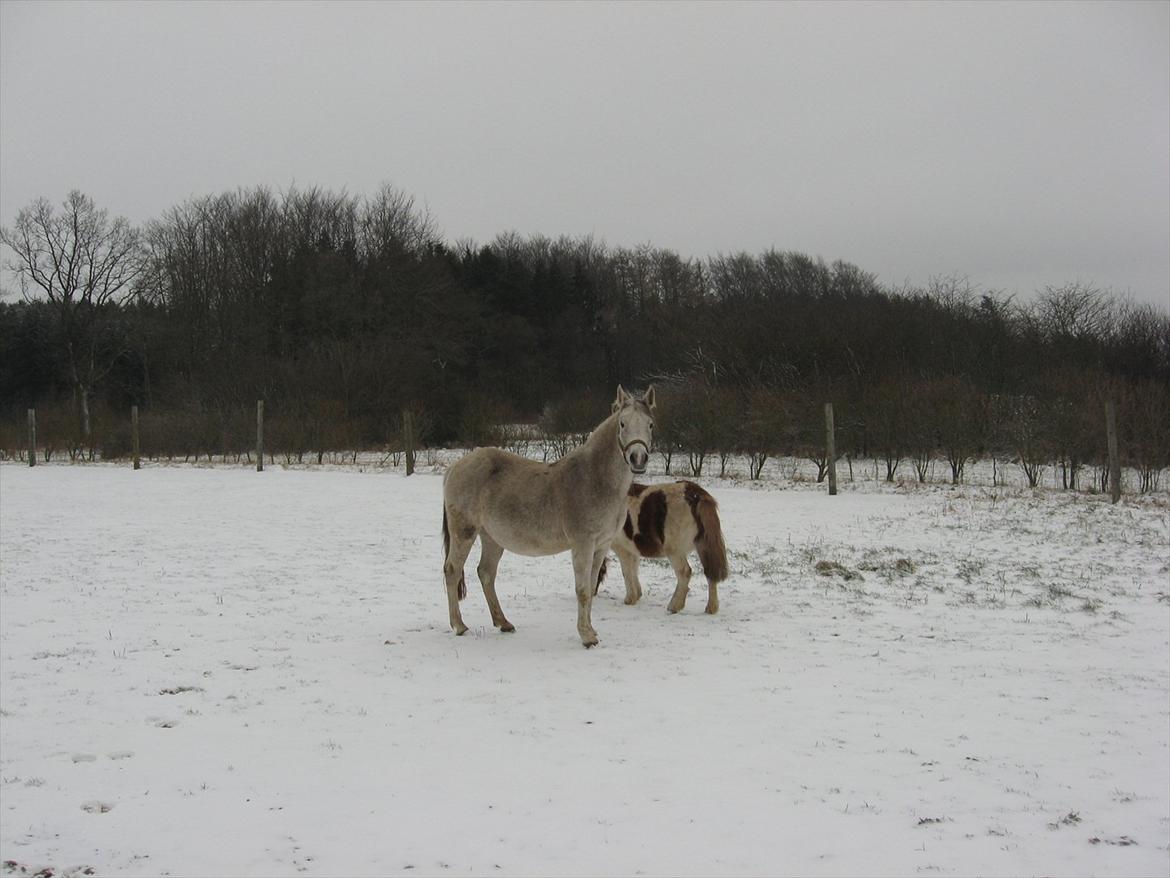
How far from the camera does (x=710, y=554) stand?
28.0 feet

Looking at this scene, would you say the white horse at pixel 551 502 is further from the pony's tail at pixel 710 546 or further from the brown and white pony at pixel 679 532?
the pony's tail at pixel 710 546

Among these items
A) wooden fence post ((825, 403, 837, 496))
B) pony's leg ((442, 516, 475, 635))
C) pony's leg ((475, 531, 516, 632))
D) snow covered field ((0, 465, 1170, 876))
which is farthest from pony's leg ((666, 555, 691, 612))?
wooden fence post ((825, 403, 837, 496))

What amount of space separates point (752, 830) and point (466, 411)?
29.6 meters

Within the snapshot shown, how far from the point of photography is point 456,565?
25.7 feet

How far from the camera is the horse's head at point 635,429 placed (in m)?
6.68

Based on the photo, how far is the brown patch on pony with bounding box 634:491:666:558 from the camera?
28.3ft

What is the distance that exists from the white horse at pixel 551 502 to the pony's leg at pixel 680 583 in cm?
104

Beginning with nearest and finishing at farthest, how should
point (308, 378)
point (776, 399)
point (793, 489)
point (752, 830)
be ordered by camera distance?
point (752, 830)
point (793, 489)
point (776, 399)
point (308, 378)

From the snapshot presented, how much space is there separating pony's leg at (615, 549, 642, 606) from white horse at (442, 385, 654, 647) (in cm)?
100

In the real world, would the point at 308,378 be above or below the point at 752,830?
above

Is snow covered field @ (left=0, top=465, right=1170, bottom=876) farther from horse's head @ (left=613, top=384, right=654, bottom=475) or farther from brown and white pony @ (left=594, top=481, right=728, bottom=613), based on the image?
horse's head @ (left=613, top=384, right=654, bottom=475)

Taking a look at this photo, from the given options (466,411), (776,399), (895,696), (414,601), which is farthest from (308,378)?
(895,696)

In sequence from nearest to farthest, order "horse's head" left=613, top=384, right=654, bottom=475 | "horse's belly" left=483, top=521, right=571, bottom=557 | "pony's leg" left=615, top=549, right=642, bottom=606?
1. "horse's head" left=613, top=384, right=654, bottom=475
2. "horse's belly" left=483, top=521, right=571, bottom=557
3. "pony's leg" left=615, top=549, right=642, bottom=606

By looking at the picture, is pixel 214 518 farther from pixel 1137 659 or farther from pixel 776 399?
pixel 776 399
